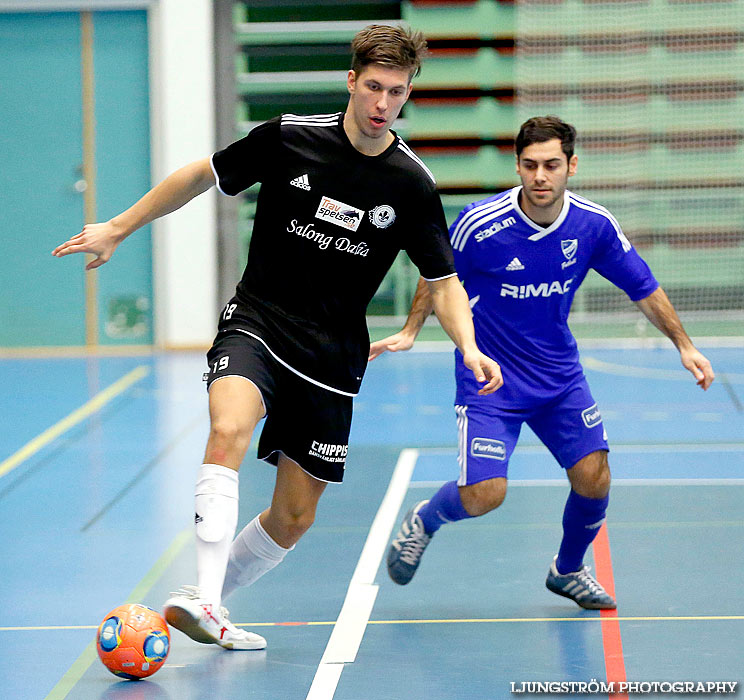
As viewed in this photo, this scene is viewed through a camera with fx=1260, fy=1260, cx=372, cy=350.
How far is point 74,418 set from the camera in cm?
948

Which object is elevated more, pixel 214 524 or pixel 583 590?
pixel 214 524

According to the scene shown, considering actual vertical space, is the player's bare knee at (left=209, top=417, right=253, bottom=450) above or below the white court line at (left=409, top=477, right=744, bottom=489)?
above

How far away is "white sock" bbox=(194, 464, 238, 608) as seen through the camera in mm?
3824

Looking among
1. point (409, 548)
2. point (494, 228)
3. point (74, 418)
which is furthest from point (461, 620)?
point (74, 418)

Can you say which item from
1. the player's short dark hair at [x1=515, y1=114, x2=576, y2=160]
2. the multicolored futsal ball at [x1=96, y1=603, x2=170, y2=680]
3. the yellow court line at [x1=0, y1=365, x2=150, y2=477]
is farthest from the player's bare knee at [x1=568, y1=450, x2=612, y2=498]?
the yellow court line at [x1=0, y1=365, x2=150, y2=477]

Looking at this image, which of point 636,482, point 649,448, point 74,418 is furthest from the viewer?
point 74,418

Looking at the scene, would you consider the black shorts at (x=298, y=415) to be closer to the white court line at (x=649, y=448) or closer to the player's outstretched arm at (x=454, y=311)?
the player's outstretched arm at (x=454, y=311)

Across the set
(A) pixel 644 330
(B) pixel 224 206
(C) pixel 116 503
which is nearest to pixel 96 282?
(B) pixel 224 206

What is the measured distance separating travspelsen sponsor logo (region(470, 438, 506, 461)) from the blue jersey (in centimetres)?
15

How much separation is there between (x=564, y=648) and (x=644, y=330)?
29.2 ft

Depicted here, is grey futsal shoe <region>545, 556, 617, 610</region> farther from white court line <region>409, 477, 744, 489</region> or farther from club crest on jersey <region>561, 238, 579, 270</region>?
white court line <region>409, 477, 744, 489</region>

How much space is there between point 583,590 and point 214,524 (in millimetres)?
1723

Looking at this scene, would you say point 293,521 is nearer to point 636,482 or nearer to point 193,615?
point 193,615

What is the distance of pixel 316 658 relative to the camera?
171 inches
